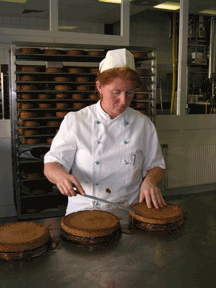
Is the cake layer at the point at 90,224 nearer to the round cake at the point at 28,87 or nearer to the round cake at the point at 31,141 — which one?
the round cake at the point at 31,141

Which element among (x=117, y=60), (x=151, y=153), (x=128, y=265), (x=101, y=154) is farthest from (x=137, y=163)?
(x=128, y=265)

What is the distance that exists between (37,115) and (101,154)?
1945 millimetres

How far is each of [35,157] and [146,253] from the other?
8.67 feet

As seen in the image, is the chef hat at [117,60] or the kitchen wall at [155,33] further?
the kitchen wall at [155,33]

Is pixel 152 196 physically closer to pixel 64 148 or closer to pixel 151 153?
pixel 151 153

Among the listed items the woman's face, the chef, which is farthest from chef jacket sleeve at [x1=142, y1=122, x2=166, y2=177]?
the woman's face

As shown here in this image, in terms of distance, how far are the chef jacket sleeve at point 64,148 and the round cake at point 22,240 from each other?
20.1 inches

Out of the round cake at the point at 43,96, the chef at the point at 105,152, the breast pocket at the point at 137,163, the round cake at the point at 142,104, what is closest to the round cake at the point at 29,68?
the round cake at the point at 43,96

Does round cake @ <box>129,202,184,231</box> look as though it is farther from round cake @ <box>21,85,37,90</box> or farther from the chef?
round cake @ <box>21,85,37,90</box>

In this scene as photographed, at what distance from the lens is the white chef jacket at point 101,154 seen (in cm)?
178

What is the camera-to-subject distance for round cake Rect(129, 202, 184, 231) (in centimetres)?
133

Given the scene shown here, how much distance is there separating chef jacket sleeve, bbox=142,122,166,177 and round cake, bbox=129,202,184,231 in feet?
1.44

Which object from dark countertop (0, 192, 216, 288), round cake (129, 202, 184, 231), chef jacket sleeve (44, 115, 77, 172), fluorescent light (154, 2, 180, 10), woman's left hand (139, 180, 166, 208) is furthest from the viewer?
fluorescent light (154, 2, 180, 10)

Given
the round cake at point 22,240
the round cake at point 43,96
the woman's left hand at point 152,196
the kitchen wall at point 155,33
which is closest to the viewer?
the round cake at point 22,240
